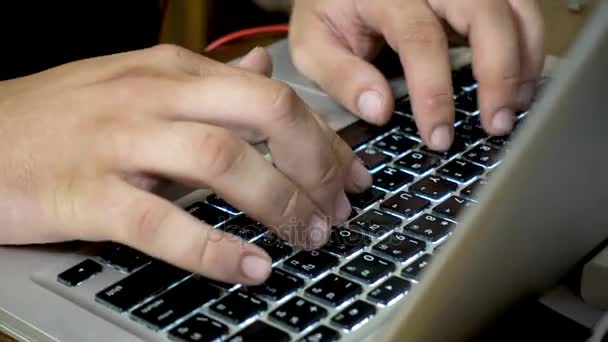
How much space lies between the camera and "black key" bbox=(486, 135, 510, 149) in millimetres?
665

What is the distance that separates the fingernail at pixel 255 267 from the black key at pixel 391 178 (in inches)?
5.9

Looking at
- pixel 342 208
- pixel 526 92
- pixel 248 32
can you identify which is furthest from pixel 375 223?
pixel 248 32

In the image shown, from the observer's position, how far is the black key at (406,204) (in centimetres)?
57

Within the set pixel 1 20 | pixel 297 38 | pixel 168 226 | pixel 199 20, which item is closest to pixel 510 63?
pixel 297 38

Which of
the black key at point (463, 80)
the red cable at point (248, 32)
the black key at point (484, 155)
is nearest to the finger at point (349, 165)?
the black key at point (484, 155)

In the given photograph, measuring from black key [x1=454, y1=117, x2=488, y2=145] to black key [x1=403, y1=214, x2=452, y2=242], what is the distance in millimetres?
132

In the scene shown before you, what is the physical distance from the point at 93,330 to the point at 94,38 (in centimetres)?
70

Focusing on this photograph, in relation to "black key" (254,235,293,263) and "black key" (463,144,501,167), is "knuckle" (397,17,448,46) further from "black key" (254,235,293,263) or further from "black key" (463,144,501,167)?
"black key" (254,235,293,263)

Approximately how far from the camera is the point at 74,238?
0.53 metres

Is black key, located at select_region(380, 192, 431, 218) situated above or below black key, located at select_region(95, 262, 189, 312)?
above

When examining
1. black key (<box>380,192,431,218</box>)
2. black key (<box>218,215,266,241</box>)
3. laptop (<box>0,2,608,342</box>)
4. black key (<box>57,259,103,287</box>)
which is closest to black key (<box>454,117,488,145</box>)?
laptop (<box>0,2,608,342</box>)

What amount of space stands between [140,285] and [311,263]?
0.10 meters

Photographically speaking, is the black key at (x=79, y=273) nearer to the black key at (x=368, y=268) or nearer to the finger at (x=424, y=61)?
the black key at (x=368, y=268)

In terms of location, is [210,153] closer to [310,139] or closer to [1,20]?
[310,139]
